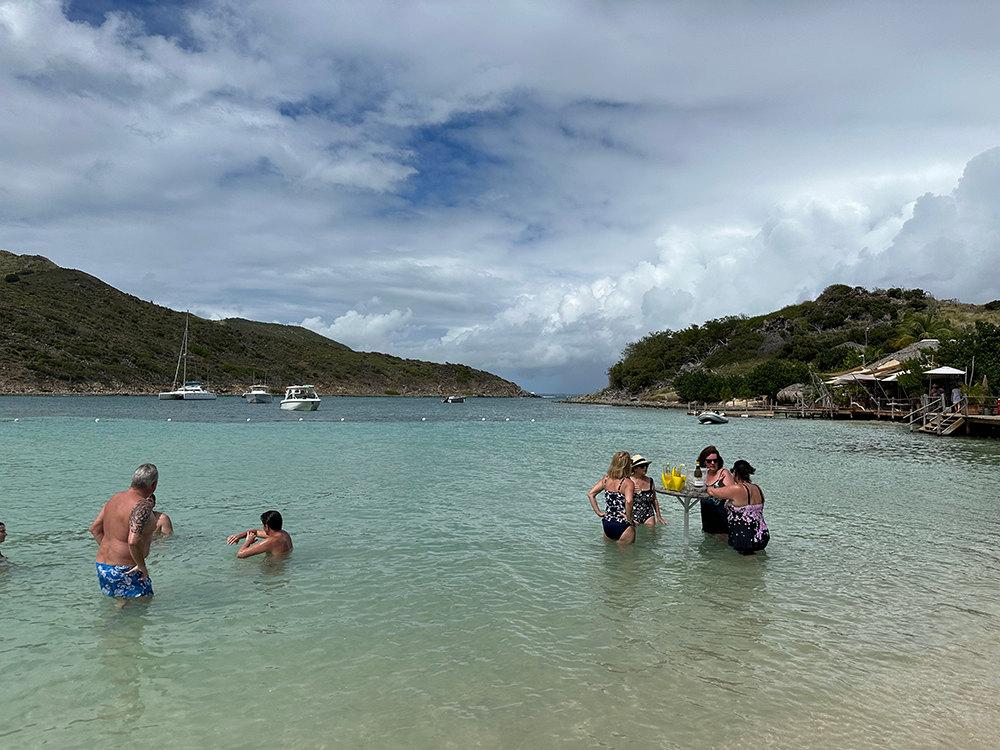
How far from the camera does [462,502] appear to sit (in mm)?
14086

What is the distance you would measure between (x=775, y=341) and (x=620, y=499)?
136338 mm

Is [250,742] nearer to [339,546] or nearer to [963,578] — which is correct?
[339,546]

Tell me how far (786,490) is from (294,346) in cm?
18068

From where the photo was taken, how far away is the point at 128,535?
6.47 m

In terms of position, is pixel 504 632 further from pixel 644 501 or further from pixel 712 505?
pixel 712 505

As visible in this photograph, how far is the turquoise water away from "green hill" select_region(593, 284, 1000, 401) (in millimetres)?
78150

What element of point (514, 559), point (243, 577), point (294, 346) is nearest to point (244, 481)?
point (243, 577)

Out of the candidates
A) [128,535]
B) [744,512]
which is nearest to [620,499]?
[744,512]

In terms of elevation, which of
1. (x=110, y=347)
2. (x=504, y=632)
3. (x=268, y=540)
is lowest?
(x=504, y=632)

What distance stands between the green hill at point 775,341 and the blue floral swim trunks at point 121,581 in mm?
83660

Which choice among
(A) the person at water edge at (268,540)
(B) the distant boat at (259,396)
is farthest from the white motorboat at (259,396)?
(A) the person at water edge at (268,540)

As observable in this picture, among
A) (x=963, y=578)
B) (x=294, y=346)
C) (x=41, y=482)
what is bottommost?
(x=41, y=482)

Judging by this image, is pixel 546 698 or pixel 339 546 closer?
pixel 546 698

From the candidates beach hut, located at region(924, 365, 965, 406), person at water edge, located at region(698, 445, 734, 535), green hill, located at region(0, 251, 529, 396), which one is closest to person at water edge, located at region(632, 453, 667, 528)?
person at water edge, located at region(698, 445, 734, 535)
